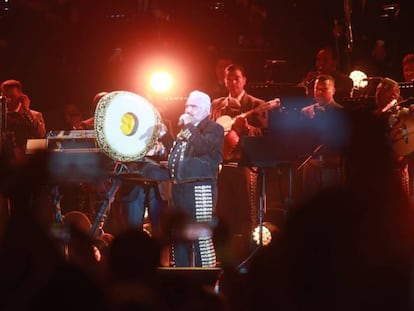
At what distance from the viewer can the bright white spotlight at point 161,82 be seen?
12875 mm

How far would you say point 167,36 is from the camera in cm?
1464

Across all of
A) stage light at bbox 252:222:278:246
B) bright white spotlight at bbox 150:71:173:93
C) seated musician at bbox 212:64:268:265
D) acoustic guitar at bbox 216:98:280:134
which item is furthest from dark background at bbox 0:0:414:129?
stage light at bbox 252:222:278:246

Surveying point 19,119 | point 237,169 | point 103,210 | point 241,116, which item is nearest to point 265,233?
point 237,169

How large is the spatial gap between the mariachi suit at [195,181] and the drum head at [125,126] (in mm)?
356

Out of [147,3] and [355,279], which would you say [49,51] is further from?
[355,279]

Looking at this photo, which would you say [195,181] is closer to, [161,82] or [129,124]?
[129,124]

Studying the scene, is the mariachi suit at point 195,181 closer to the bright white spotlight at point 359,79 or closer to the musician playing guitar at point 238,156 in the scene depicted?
the musician playing guitar at point 238,156

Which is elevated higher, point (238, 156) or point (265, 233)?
point (238, 156)

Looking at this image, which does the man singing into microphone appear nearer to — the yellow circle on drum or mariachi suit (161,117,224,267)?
mariachi suit (161,117,224,267)

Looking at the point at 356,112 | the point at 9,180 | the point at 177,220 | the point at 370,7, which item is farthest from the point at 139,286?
the point at 370,7

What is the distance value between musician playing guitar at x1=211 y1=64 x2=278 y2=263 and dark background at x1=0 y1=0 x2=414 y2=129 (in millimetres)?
2916

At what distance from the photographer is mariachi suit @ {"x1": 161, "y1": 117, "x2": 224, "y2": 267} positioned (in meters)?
8.57

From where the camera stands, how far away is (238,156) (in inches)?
403

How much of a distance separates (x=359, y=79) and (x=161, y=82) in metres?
3.03
